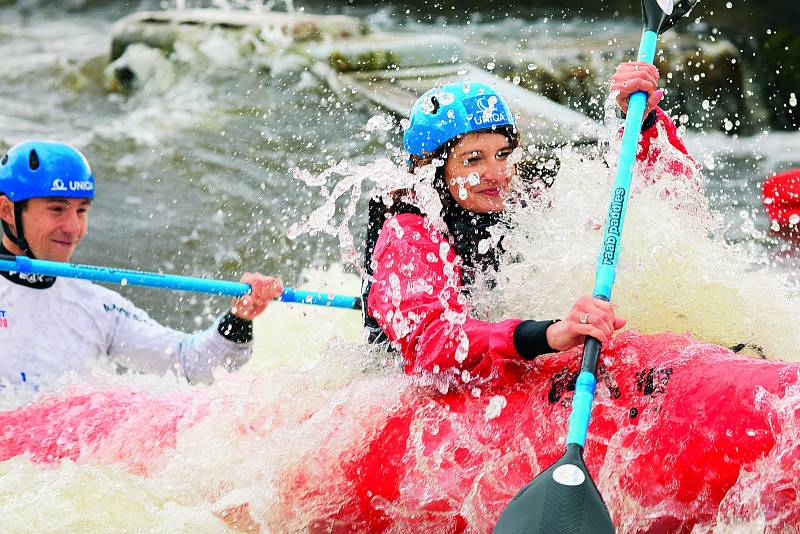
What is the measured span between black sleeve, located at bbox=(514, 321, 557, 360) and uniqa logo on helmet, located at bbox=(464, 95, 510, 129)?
2.29ft

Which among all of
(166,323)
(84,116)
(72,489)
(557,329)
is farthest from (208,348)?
(84,116)

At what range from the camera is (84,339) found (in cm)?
375

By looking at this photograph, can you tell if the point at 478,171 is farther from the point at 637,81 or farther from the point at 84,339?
the point at 84,339

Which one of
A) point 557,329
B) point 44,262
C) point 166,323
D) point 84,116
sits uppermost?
point 557,329

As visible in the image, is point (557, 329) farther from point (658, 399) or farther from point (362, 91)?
point (362, 91)

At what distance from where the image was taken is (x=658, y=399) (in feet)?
7.68

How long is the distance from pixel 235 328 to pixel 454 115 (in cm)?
129

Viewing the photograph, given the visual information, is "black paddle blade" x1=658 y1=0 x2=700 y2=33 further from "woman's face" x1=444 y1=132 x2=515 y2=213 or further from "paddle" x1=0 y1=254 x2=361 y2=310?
"paddle" x1=0 y1=254 x2=361 y2=310

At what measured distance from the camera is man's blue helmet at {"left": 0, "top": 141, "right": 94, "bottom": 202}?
3684 mm

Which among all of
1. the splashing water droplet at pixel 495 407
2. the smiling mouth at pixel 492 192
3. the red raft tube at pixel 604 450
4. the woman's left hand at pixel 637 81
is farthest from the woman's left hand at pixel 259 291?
the woman's left hand at pixel 637 81

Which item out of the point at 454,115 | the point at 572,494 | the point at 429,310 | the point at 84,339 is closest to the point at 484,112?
the point at 454,115

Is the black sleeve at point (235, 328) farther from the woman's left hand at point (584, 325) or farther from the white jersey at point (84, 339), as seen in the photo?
the woman's left hand at point (584, 325)

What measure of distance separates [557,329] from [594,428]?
0.88 feet

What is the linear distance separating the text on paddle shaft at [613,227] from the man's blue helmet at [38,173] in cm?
211
